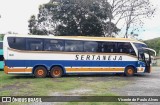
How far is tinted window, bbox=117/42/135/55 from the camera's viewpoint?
22.5 meters

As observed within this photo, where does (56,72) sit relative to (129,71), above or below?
above

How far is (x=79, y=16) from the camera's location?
41.1 meters

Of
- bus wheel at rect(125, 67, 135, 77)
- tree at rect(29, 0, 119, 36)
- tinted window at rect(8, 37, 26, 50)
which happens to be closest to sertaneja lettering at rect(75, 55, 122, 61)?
bus wheel at rect(125, 67, 135, 77)

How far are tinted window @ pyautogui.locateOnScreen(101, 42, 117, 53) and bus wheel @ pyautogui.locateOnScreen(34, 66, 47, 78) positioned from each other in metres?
4.61

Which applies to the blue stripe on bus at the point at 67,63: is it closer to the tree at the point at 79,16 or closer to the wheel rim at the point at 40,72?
the wheel rim at the point at 40,72

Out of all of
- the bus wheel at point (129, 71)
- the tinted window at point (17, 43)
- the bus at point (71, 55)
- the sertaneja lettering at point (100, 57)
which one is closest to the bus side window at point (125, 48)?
the bus at point (71, 55)

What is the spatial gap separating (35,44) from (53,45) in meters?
1.25

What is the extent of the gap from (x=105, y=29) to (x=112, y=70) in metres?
18.5

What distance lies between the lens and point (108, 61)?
22156 mm

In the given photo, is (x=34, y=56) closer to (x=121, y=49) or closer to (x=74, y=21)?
(x=121, y=49)

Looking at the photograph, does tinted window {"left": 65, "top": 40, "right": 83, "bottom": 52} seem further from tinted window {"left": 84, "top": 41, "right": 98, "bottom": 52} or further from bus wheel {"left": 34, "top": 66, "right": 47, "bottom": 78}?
bus wheel {"left": 34, "top": 66, "right": 47, "bottom": 78}

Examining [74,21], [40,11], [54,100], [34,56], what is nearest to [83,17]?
[74,21]

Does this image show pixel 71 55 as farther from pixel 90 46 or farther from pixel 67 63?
pixel 90 46

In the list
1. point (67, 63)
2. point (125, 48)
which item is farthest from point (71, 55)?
point (125, 48)
